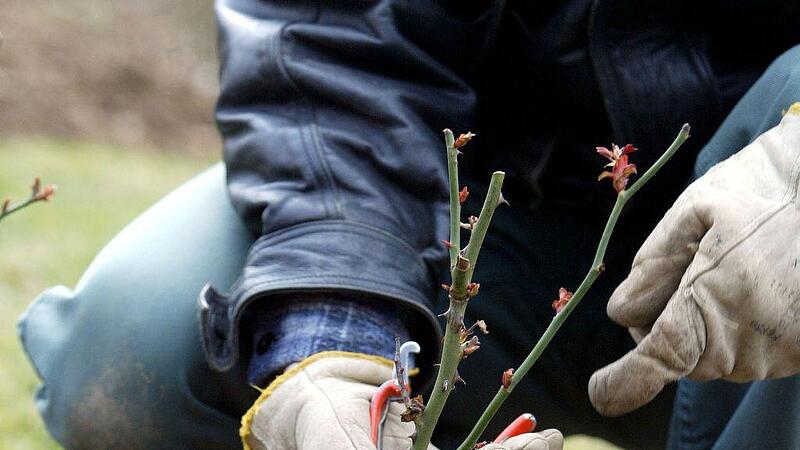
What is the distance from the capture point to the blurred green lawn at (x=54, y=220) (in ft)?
7.71

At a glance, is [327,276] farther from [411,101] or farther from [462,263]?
[462,263]

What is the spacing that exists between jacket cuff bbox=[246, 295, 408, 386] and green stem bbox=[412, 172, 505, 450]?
15.9 inches

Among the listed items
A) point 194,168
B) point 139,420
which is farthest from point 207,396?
point 194,168

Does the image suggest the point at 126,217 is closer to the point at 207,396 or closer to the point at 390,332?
the point at 207,396

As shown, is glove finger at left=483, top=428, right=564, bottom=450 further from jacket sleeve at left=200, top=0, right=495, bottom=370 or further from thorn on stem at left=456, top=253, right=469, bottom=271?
jacket sleeve at left=200, top=0, right=495, bottom=370

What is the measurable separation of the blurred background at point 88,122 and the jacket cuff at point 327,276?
1.32m

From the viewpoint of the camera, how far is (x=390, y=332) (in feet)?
4.31

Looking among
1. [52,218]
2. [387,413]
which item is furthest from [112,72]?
[387,413]

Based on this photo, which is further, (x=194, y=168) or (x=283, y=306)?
(x=194, y=168)

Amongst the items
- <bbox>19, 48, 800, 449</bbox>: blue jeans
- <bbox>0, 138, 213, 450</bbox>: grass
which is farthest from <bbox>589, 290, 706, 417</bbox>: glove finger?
<bbox>0, 138, 213, 450</bbox>: grass

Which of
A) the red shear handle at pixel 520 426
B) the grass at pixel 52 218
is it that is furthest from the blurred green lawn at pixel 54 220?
the red shear handle at pixel 520 426

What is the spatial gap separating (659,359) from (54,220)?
120 inches

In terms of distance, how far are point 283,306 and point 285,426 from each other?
20 centimetres

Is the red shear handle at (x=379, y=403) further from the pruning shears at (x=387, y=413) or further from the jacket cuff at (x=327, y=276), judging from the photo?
the jacket cuff at (x=327, y=276)
